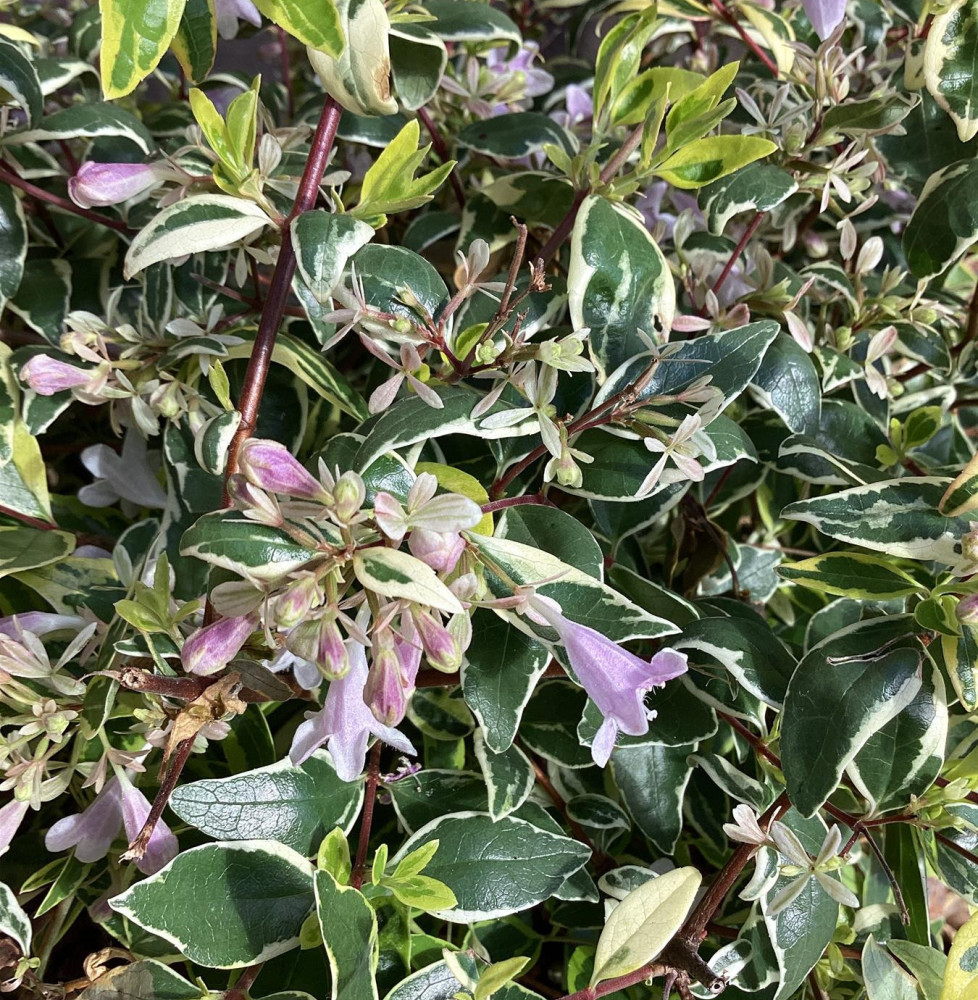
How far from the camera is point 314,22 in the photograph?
360 millimetres

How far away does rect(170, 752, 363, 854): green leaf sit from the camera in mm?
472

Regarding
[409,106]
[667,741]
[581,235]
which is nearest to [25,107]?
[409,106]

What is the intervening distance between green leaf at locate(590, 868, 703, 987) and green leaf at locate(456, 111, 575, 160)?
1.64ft

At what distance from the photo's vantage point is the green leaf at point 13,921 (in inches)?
18.7

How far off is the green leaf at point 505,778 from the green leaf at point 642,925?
0.08m

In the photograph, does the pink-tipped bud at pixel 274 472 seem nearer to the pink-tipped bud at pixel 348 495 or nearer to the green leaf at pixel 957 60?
the pink-tipped bud at pixel 348 495

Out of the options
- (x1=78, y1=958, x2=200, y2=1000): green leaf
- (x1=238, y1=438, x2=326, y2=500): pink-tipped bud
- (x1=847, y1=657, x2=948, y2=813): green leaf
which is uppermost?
(x1=238, y1=438, x2=326, y2=500): pink-tipped bud

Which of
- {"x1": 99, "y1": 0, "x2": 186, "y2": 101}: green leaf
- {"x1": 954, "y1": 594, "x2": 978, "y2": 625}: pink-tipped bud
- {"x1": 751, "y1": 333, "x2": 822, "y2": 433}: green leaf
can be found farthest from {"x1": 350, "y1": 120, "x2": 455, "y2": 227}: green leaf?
{"x1": 954, "y1": 594, "x2": 978, "y2": 625}: pink-tipped bud

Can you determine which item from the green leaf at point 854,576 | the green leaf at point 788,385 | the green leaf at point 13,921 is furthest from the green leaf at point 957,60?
the green leaf at point 13,921

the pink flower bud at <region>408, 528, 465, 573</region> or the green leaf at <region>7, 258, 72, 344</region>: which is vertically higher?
the pink flower bud at <region>408, 528, 465, 573</region>

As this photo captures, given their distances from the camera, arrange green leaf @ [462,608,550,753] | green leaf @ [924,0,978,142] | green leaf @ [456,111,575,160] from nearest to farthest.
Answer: green leaf @ [462,608,550,753] → green leaf @ [924,0,978,142] → green leaf @ [456,111,575,160]

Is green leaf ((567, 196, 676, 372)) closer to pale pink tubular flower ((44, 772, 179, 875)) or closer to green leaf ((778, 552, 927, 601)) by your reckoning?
green leaf ((778, 552, 927, 601))

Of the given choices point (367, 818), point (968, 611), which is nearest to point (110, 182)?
point (367, 818)

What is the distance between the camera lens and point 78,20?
74 cm
